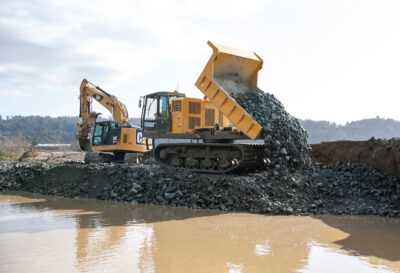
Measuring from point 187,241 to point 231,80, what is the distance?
628cm

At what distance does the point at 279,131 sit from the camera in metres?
10.5

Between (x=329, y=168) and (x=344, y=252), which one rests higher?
(x=329, y=168)

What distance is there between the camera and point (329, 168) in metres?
11.8

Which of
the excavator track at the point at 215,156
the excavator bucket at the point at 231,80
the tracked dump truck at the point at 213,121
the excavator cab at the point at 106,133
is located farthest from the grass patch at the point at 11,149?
the excavator bucket at the point at 231,80

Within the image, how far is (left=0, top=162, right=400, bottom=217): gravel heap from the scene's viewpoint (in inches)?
352

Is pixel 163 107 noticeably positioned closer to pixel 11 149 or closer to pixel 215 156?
pixel 215 156

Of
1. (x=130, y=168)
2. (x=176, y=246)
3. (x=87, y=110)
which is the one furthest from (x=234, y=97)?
(x=87, y=110)

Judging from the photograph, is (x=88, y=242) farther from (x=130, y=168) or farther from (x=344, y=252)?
(x=130, y=168)

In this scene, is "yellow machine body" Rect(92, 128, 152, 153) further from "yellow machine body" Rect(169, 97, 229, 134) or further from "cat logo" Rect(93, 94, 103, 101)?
"yellow machine body" Rect(169, 97, 229, 134)

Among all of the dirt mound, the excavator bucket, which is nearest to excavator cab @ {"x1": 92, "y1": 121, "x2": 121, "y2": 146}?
the excavator bucket

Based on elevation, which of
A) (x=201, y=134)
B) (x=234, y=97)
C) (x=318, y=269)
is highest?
(x=234, y=97)

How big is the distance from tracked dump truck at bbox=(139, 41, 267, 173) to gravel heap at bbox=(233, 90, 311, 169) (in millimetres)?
324

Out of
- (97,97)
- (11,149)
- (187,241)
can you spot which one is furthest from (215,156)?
(11,149)

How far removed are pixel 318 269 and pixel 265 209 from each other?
146 inches
